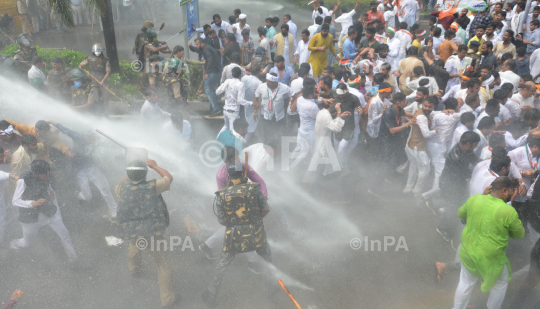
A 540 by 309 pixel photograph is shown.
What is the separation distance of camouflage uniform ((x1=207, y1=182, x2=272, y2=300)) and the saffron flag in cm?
1066

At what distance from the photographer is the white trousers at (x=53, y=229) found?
5.62m

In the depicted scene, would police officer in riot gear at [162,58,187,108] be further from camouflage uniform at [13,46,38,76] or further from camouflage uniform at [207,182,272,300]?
camouflage uniform at [207,182,272,300]

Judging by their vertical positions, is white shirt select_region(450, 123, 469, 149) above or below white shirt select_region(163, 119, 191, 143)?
above

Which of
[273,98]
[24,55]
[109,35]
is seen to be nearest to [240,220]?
[273,98]

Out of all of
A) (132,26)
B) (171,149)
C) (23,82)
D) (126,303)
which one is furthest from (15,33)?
(126,303)

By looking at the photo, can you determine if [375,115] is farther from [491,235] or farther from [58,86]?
[58,86]

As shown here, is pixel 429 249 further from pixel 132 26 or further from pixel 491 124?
pixel 132 26

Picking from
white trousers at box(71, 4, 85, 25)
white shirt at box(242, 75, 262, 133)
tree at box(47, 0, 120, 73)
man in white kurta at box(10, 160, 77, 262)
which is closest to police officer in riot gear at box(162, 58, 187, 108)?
white shirt at box(242, 75, 262, 133)

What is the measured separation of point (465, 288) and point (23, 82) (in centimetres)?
989

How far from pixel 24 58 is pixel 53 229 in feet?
20.7

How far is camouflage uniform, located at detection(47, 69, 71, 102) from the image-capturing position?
850cm

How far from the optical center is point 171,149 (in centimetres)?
836

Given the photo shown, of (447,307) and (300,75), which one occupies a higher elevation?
(300,75)

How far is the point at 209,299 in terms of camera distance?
17.2 feet
